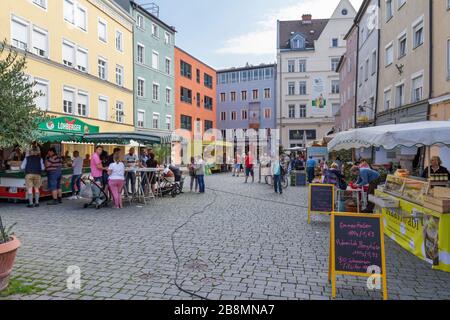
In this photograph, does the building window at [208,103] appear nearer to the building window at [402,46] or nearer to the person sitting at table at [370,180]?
the building window at [402,46]

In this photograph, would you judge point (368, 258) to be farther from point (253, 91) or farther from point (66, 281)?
point (253, 91)

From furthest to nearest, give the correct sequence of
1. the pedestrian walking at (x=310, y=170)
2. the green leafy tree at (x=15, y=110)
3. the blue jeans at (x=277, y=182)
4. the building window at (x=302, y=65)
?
1. the building window at (x=302, y=65)
2. the pedestrian walking at (x=310, y=170)
3. the blue jeans at (x=277, y=182)
4. the green leafy tree at (x=15, y=110)

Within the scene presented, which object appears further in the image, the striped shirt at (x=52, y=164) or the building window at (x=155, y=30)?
the building window at (x=155, y=30)

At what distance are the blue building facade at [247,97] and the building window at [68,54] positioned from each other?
36154 millimetres

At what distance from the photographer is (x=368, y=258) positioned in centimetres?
458

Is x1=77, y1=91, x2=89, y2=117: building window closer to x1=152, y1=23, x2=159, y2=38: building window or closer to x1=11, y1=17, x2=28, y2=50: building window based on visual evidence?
x1=11, y1=17, x2=28, y2=50: building window

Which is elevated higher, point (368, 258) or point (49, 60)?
point (49, 60)

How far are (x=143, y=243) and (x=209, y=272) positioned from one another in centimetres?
214

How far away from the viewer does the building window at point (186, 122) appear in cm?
4072

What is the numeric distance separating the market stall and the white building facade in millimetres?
42165

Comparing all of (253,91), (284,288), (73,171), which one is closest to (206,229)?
(284,288)

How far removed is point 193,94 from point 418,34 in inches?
1134

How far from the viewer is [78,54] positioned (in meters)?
23.6

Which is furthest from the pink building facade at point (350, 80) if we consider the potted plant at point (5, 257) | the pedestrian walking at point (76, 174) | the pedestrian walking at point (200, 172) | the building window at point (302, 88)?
the potted plant at point (5, 257)
